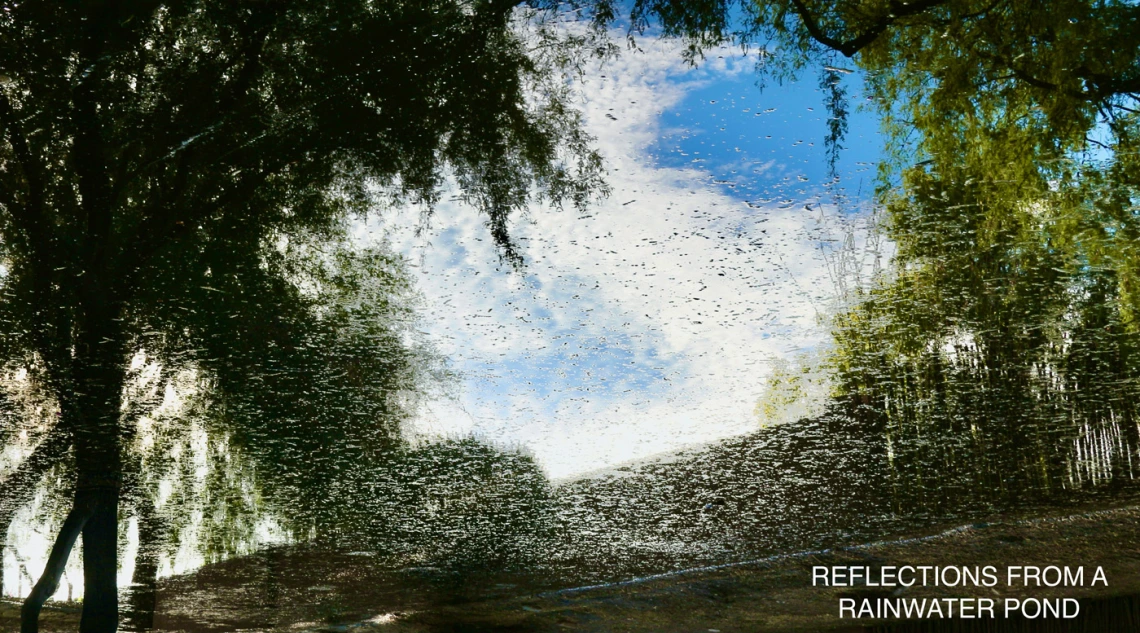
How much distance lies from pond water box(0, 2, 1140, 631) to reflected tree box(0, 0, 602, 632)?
0.04 metres

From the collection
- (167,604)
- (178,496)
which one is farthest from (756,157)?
(167,604)

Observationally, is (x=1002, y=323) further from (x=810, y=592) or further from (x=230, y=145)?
(x=810, y=592)

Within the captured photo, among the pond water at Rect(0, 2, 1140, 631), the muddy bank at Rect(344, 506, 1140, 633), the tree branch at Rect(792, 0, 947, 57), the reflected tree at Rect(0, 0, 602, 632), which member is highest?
the tree branch at Rect(792, 0, 947, 57)

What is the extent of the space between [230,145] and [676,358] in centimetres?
121

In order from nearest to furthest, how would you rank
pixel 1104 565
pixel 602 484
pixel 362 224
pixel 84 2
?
1. pixel 84 2
2. pixel 362 224
3. pixel 602 484
4. pixel 1104 565

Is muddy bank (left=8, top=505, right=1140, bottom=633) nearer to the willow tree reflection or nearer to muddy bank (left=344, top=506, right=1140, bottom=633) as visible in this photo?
muddy bank (left=344, top=506, right=1140, bottom=633)

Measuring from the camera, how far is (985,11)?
62.4 inches

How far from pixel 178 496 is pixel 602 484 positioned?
5.35 feet

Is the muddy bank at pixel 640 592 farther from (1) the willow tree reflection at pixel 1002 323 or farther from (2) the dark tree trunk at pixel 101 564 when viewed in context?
(1) the willow tree reflection at pixel 1002 323

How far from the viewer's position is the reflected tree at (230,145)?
1414 millimetres

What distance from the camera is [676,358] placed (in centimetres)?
210

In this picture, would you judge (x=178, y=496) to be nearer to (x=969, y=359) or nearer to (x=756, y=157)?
(x=756, y=157)

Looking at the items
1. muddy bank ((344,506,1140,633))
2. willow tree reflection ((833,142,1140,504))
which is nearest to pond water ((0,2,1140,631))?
willow tree reflection ((833,142,1140,504))

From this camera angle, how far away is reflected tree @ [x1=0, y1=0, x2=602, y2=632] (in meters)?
1.41
